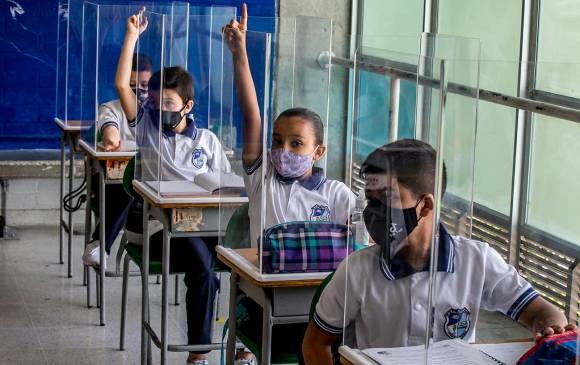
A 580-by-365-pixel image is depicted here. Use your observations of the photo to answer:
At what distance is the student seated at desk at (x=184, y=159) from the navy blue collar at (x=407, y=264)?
162cm

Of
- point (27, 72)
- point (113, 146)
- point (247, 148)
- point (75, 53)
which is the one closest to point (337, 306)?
point (247, 148)

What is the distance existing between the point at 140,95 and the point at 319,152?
176cm

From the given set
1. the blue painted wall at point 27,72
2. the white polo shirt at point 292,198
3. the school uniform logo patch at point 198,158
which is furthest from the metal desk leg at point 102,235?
the blue painted wall at point 27,72

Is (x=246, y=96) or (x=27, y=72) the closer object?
(x=246, y=96)

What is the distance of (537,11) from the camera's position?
16.5ft

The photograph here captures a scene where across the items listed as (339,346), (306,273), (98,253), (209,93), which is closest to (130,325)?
(98,253)

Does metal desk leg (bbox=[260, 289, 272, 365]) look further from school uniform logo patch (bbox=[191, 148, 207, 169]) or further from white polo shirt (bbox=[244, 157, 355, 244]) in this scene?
school uniform logo patch (bbox=[191, 148, 207, 169])

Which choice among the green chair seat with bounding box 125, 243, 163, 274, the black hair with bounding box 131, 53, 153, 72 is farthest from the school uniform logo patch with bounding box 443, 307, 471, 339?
the black hair with bounding box 131, 53, 153, 72

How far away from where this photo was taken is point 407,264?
228cm

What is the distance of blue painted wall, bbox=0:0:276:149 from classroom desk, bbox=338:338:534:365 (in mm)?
5266

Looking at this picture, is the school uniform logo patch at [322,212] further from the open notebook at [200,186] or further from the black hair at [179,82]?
the black hair at [179,82]

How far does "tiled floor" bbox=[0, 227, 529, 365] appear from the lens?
14.9 ft

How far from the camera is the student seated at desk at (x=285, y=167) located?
3223 mm

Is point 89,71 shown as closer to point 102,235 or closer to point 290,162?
point 102,235
